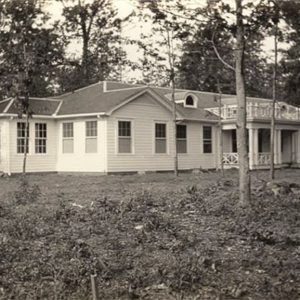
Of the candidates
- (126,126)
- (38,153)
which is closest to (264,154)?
(126,126)

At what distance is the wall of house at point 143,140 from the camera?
27.8m

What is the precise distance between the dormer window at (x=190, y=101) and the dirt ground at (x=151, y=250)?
2203 centimetres

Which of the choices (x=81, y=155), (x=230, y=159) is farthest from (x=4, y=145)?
(x=230, y=159)

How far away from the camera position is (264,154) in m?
35.1

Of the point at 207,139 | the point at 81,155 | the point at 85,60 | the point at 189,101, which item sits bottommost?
the point at 81,155

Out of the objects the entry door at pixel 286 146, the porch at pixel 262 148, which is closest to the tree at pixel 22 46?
the porch at pixel 262 148

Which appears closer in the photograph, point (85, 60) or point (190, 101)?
point (190, 101)

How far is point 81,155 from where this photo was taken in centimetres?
2850

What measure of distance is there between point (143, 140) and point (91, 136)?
8.72ft

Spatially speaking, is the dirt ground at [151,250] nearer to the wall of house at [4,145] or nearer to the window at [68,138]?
→ the wall of house at [4,145]

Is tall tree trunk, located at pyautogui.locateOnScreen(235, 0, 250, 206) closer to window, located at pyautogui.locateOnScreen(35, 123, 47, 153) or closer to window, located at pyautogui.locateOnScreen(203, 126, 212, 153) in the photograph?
window, located at pyautogui.locateOnScreen(35, 123, 47, 153)

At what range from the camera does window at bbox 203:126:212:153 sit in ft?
110

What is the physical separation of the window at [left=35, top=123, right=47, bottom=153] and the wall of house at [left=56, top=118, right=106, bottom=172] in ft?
2.21

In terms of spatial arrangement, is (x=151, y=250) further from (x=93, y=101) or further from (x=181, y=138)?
(x=181, y=138)
